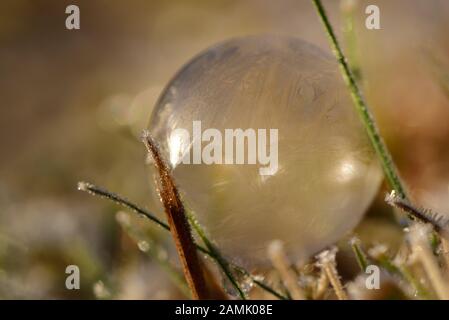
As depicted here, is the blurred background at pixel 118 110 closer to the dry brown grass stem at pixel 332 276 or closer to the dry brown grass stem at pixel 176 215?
the dry brown grass stem at pixel 176 215

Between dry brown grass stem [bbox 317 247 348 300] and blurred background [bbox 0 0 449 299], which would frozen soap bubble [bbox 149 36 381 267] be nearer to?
dry brown grass stem [bbox 317 247 348 300]

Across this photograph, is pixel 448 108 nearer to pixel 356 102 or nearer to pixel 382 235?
pixel 382 235

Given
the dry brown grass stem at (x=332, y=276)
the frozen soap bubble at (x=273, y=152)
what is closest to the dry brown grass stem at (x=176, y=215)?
Result: the frozen soap bubble at (x=273, y=152)

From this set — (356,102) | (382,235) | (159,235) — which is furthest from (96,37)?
(356,102)

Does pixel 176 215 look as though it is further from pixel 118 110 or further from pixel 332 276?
pixel 118 110

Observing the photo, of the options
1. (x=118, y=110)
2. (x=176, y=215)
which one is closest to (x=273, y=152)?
(x=176, y=215)
